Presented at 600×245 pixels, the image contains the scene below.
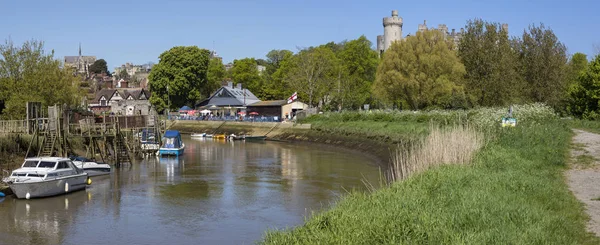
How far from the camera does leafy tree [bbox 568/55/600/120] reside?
56.2 metres

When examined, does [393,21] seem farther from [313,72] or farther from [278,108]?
[278,108]

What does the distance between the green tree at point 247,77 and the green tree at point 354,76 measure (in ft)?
96.8

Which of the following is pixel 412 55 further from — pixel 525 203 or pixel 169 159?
pixel 525 203

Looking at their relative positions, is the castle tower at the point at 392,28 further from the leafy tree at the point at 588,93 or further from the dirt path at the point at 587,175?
the dirt path at the point at 587,175

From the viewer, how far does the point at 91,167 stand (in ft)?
133

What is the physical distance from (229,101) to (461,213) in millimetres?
99735

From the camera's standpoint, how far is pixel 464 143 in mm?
26781

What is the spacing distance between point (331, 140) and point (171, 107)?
52.6m

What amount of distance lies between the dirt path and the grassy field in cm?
33

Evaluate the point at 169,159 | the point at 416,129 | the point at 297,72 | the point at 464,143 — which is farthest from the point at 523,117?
the point at 297,72

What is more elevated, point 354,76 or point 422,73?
point 354,76

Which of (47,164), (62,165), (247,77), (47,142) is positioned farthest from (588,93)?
(247,77)

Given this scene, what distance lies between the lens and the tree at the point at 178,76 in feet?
379

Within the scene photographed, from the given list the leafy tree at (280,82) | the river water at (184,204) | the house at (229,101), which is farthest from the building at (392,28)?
the river water at (184,204)
